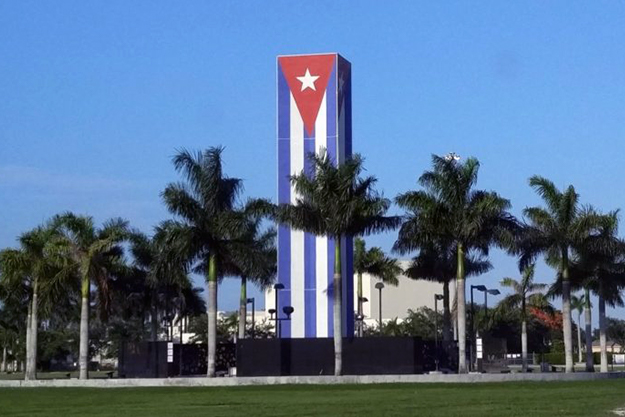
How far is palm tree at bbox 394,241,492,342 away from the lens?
64688mm

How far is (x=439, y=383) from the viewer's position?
52031 millimetres

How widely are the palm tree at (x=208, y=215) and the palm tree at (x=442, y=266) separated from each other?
369 inches

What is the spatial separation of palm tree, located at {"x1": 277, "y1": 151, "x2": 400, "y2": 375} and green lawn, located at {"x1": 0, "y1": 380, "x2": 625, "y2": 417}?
517 inches

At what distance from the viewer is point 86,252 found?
202 feet

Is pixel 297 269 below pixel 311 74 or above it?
below

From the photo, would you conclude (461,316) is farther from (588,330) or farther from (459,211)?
(588,330)

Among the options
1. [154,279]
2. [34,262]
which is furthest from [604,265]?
[34,262]

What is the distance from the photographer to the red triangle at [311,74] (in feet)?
221

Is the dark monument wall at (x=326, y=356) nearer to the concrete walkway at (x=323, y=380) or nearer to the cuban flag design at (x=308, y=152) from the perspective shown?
the concrete walkway at (x=323, y=380)

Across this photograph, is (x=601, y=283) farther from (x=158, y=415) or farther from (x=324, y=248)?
(x=158, y=415)

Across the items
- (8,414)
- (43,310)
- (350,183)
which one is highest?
(350,183)

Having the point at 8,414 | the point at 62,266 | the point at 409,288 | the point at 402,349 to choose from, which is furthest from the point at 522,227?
the point at 409,288

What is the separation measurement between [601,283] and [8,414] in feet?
139

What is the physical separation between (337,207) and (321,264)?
9067mm
